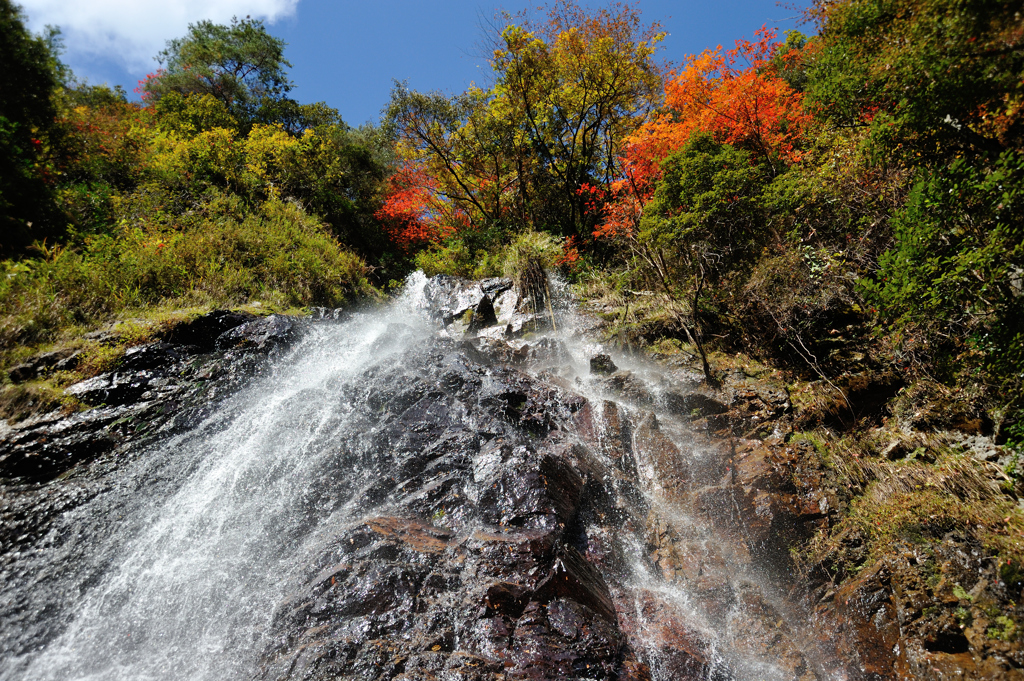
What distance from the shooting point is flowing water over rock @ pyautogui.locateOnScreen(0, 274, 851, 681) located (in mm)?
3357

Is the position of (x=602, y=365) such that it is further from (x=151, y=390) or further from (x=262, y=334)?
(x=151, y=390)

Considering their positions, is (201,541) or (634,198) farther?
(634,198)

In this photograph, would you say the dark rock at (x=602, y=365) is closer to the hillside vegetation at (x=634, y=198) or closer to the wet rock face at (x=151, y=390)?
the hillside vegetation at (x=634, y=198)

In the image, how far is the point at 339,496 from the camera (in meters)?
5.05

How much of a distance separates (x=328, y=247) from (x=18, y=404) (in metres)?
7.94

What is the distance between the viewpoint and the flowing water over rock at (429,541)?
11.0ft

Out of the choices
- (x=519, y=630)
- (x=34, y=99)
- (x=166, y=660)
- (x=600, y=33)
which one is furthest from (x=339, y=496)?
(x=600, y=33)

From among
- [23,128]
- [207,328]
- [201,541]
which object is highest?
[23,128]

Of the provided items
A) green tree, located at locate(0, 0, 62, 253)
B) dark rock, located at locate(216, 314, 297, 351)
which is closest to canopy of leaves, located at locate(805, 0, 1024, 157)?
dark rock, located at locate(216, 314, 297, 351)

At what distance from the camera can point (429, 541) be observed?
164 inches

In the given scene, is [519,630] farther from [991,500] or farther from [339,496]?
[991,500]

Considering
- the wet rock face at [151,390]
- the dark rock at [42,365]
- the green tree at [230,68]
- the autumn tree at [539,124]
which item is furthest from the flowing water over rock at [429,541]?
the green tree at [230,68]

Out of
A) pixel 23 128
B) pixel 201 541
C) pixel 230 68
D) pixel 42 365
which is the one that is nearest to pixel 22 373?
pixel 42 365

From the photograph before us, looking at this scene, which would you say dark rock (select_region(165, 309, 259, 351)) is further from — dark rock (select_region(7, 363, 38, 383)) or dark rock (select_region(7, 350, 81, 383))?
dark rock (select_region(7, 363, 38, 383))
